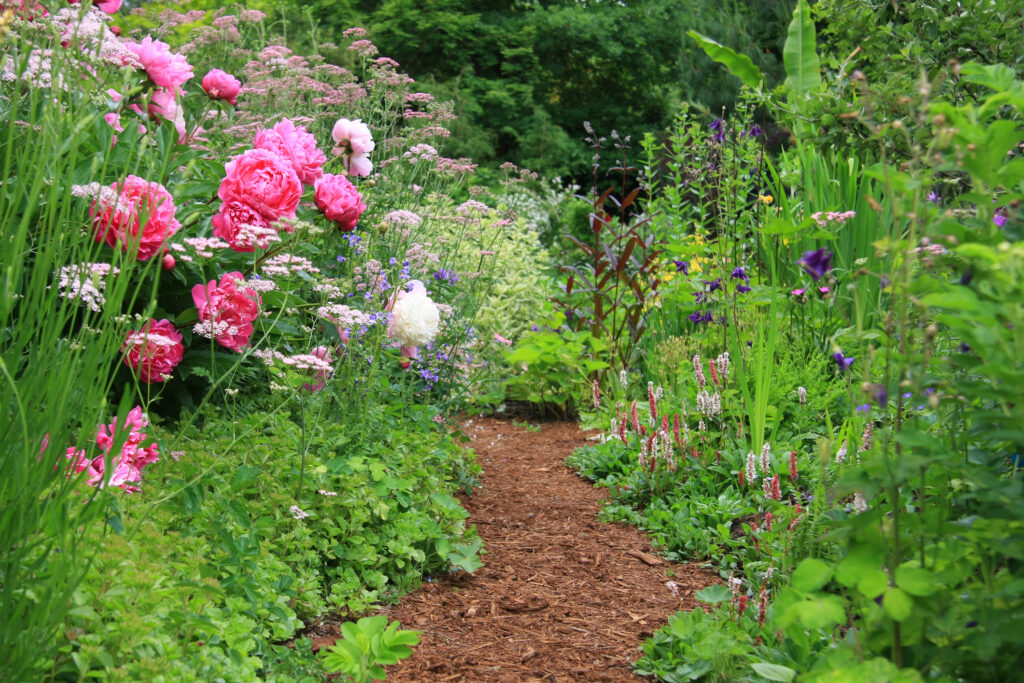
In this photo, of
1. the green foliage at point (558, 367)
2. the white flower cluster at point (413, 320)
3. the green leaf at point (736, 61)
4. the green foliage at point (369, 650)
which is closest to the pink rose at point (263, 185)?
the white flower cluster at point (413, 320)

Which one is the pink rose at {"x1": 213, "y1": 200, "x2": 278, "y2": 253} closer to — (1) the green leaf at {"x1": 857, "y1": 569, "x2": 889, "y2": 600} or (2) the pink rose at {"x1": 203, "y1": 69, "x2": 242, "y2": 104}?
(2) the pink rose at {"x1": 203, "y1": 69, "x2": 242, "y2": 104}

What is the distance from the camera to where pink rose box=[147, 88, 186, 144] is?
2645 millimetres

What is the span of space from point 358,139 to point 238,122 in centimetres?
219

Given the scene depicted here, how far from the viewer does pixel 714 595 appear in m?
2.50

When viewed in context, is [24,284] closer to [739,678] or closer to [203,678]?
[203,678]

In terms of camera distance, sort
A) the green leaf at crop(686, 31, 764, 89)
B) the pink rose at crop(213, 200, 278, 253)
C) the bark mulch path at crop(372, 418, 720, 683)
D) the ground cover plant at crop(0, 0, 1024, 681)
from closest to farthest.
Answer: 1. the ground cover plant at crop(0, 0, 1024, 681)
2. the bark mulch path at crop(372, 418, 720, 683)
3. the pink rose at crop(213, 200, 278, 253)
4. the green leaf at crop(686, 31, 764, 89)

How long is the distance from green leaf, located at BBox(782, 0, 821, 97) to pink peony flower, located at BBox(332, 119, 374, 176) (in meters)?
4.32

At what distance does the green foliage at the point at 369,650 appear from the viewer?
6.28ft

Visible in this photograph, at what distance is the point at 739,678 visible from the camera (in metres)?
2.13

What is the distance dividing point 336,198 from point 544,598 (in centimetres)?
160

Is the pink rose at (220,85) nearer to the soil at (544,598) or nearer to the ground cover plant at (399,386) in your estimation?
the ground cover plant at (399,386)

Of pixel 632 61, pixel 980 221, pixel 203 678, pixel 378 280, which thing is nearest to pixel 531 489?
pixel 378 280

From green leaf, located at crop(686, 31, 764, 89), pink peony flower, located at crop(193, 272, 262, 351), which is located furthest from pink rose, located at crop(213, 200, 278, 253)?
green leaf, located at crop(686, 31, 764, 89)

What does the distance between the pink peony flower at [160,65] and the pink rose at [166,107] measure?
35 mm
